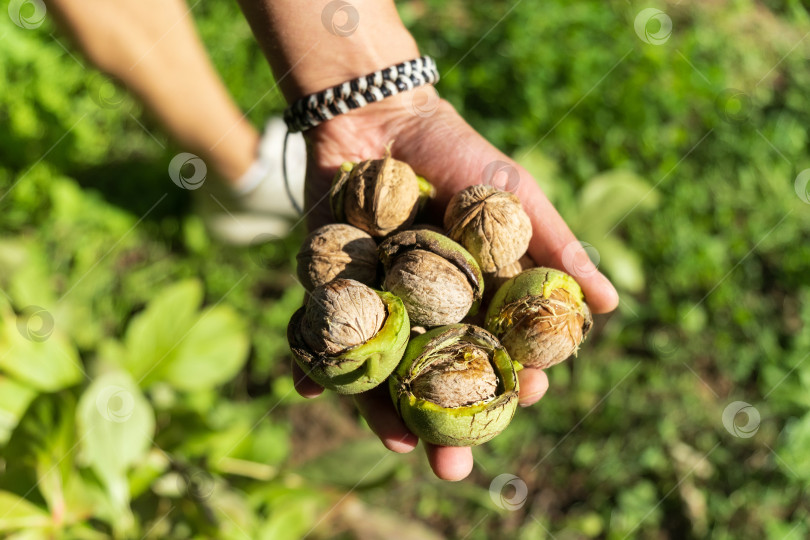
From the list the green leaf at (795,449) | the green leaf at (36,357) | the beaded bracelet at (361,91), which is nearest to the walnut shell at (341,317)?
the beaded bracelet at (361,91)

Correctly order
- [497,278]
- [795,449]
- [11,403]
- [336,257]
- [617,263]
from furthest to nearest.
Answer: [617,263] < [795,449] < [11,403] < [497,278] < [336,257]

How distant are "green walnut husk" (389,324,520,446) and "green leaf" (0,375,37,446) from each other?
6.85ft

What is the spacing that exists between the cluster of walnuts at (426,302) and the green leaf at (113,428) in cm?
106

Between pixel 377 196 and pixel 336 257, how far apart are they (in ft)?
1.07

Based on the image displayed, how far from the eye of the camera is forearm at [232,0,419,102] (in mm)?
3234

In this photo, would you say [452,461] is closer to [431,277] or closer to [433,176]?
[431,277]

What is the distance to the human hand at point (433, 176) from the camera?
2.74 metres

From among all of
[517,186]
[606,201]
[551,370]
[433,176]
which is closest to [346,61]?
[433,176]

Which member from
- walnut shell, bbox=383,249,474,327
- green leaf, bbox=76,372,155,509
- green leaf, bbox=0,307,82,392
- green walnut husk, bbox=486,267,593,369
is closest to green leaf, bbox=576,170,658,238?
green walnut husk, bbox=486,267,593,369

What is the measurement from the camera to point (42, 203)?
15.3 ft

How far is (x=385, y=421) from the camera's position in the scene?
8.98 feet

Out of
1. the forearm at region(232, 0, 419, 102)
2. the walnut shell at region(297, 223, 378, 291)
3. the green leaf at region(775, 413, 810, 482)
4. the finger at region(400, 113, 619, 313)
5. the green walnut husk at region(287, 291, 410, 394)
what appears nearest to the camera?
the green walnut husk at region(287, 291, 410, 394)

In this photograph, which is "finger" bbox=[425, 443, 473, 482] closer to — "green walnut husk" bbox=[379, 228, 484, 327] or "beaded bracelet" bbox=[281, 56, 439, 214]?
"green walnut husk" bbox=[379, 228, 484, 327]

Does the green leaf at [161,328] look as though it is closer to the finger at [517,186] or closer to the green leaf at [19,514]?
the green leaf at [19,514]
